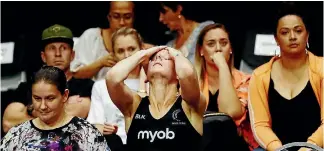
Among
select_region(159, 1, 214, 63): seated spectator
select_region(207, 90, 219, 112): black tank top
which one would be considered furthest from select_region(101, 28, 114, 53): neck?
select_region(207, 90, 219, 112): black tank top

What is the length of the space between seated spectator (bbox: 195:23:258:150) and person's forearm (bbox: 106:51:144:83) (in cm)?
85

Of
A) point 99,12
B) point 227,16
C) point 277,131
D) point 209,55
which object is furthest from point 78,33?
point 277,131

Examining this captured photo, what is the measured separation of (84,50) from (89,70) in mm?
280

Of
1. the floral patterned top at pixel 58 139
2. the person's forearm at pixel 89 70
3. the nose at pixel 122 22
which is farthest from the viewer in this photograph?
the nose at pixel 122 22

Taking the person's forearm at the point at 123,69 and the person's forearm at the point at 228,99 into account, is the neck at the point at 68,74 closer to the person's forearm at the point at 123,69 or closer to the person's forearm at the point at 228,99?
the person's forearm at the point at 228,99

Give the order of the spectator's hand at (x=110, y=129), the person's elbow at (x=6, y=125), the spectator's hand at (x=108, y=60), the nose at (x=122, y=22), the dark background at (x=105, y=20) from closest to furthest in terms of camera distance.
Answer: the spectator's hand at (x=110, y=129)
the person's elbow at (x=6, y=125)
the spectator's hand at (x=108, y=60)
the nose at (x=122, y=22)
the dark background at (x=105, y=20)

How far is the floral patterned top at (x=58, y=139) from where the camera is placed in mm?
5219

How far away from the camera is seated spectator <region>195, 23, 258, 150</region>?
611 centimetres

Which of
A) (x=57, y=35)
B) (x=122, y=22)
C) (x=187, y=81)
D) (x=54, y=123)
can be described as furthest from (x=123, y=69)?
(x=122, y=22)

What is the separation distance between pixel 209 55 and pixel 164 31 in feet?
4.89

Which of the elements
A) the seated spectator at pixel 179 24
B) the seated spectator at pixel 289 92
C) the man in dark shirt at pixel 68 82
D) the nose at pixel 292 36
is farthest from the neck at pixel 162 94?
the seated spectator at pixel 179 24

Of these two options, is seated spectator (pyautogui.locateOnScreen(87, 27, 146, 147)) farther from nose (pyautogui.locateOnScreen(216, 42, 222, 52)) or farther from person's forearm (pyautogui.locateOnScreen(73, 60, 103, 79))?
nose (pyautogui.locateOnScreen(216, 42, 222, 52))

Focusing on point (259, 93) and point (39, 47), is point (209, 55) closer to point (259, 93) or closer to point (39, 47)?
point (259, 93)

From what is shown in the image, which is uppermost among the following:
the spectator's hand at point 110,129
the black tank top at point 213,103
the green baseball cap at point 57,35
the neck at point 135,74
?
the green baseball cap at point 57,35
